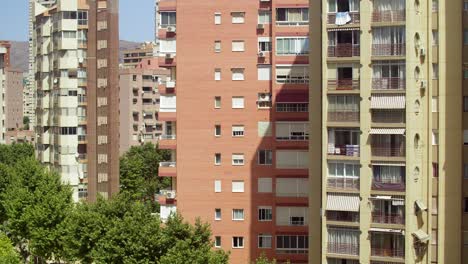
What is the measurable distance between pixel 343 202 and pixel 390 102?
18.7ft

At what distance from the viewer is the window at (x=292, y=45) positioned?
56.8 meters

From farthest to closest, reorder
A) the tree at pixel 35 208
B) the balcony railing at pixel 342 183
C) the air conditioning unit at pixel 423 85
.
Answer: the tree at pixel 35 208 < the air conditioning unit at pixel 423 85 < the balcony railing at pixel 342 183

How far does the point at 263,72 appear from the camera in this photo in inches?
2271

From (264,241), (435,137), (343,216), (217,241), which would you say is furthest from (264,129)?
(435,137)

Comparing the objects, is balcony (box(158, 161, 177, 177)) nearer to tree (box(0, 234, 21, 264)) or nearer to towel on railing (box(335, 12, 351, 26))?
tree (box(0, 234, 21, 264))

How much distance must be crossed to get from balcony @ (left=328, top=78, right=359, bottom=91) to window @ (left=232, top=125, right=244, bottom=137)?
14375 mm

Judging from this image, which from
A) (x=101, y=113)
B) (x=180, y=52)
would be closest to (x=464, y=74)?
(x=180, y=52)

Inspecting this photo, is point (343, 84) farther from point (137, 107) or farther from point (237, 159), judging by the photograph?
point (137, 107)

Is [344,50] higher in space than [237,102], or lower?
higher

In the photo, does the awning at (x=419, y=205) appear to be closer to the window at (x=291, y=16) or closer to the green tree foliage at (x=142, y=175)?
the window at (x=291, y=16)

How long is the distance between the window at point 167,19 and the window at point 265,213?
14.5 metres

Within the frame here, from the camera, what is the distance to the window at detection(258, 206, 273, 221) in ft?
187

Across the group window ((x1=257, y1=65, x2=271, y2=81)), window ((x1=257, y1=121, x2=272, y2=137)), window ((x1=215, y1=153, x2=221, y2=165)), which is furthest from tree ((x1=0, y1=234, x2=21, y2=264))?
window ((x1=257, y1=65, x2=271, y2=81))

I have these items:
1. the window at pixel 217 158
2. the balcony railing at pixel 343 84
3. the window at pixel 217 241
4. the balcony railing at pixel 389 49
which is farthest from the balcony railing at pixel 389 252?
the window at pixel 217 158
